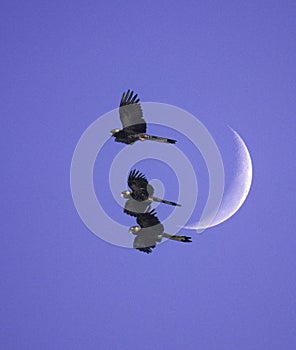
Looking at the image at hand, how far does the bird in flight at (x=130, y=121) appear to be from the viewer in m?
5.59

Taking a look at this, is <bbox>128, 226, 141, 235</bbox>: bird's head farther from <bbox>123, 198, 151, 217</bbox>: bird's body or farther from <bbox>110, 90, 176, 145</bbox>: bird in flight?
<bbox>110, 90, 176, 145</bbox>: bird in flight

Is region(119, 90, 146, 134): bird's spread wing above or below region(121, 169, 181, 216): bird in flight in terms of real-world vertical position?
above

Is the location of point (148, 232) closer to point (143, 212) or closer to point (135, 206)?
point (143, 212)

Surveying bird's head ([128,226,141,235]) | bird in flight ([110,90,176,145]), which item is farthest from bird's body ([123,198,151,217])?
bird in flight ([110,90,176,145])

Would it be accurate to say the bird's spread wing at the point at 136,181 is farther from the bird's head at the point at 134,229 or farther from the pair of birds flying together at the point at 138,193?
the bird's head at the point at 134,229

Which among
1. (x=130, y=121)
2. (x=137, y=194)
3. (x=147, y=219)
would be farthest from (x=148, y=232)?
(x=130, y=121)

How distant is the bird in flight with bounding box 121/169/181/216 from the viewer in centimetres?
534

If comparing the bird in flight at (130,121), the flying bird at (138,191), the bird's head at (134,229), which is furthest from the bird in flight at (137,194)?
the bird in flight at (130,121)

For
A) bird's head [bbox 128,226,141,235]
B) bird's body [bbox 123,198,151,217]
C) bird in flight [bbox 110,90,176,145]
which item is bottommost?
bird's head [bbox 128,226,141,235]

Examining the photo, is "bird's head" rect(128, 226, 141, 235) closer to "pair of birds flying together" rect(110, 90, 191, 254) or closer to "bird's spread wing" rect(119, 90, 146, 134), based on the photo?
"pair of birds flying together" rect(110, 90, 191, 254)

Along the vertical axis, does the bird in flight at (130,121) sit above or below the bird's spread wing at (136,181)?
above

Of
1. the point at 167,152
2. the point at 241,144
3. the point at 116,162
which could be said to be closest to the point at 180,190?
the point at 167,152

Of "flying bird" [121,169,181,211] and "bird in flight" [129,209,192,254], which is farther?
"bird in flight" [129,209,192,254]

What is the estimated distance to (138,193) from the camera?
17.6 feet
